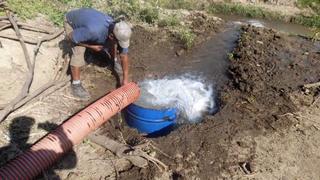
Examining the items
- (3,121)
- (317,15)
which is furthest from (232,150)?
(317,15)

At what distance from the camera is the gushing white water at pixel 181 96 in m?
6.30

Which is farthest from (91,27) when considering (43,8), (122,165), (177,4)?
(177,4)

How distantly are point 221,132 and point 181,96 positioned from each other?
129 centimetres

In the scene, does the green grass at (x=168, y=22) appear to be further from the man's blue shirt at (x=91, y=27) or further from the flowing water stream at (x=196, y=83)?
the man's blue shirt at (x=91, y=27)

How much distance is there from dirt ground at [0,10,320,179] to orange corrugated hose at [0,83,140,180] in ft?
0.86

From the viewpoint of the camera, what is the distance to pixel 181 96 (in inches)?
265

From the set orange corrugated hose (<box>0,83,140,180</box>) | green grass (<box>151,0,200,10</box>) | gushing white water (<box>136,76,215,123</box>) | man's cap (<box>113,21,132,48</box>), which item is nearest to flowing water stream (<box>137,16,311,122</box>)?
gushing white water (<box>136,76,215,123</box>)

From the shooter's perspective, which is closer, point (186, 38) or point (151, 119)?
point (151, 119)

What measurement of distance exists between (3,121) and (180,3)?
885 centimetres

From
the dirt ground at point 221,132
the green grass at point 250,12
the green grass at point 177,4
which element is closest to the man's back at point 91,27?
the dirt ground at point 221,132

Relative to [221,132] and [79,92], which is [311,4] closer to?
[221,132]

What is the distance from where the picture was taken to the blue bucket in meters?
5.63

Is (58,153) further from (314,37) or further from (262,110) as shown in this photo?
(314,37)

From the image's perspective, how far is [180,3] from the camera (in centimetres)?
1291
